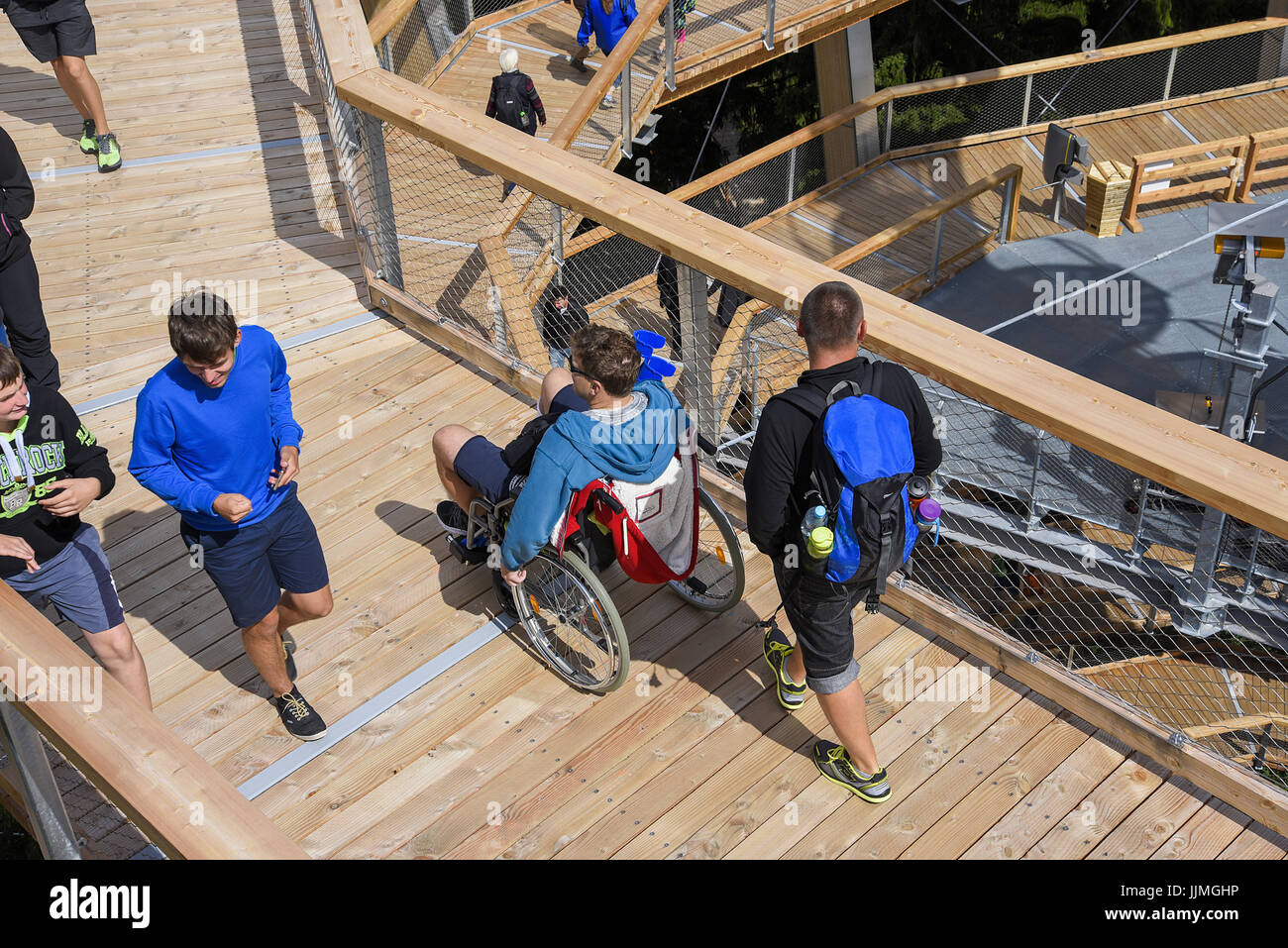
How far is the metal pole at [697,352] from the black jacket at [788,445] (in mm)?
1271

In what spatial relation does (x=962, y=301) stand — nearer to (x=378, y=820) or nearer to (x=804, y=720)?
(x=804, y=720)

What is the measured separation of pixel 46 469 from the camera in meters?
3.59

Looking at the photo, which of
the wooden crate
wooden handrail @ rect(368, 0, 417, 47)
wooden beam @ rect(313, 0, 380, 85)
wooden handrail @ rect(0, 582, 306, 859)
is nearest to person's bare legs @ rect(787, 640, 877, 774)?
wooden handrail @ rect(0, 582, 306, 859)

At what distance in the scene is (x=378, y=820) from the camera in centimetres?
383

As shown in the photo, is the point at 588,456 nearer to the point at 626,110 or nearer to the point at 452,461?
the point at 452,461

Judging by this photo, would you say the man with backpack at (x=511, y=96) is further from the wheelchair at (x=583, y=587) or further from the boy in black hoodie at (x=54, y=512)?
the boy in black hoodie at (x=54, y=512)

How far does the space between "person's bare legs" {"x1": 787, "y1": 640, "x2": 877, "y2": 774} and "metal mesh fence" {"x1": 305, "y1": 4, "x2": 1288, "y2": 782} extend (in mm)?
519

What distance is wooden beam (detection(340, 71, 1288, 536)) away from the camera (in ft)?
11.1

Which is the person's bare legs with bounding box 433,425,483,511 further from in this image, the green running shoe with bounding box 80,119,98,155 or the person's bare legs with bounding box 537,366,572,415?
the green running shoe with bounding box 80,119,98,155

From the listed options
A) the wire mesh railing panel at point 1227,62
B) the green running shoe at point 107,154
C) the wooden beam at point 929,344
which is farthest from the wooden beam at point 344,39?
the wire mesh railing panel at point 1227,62

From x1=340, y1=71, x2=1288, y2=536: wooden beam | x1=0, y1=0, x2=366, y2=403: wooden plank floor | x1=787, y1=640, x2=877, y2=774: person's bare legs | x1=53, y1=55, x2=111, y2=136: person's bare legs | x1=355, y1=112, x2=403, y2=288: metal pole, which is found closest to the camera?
x1=340, y1=71, x2=1288, y2=536: wooden beam

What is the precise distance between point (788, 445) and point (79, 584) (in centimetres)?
230

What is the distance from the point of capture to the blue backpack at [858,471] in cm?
319

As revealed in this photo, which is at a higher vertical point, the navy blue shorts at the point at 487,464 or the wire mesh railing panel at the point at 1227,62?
the navy blue shorts at the point at 487,464
